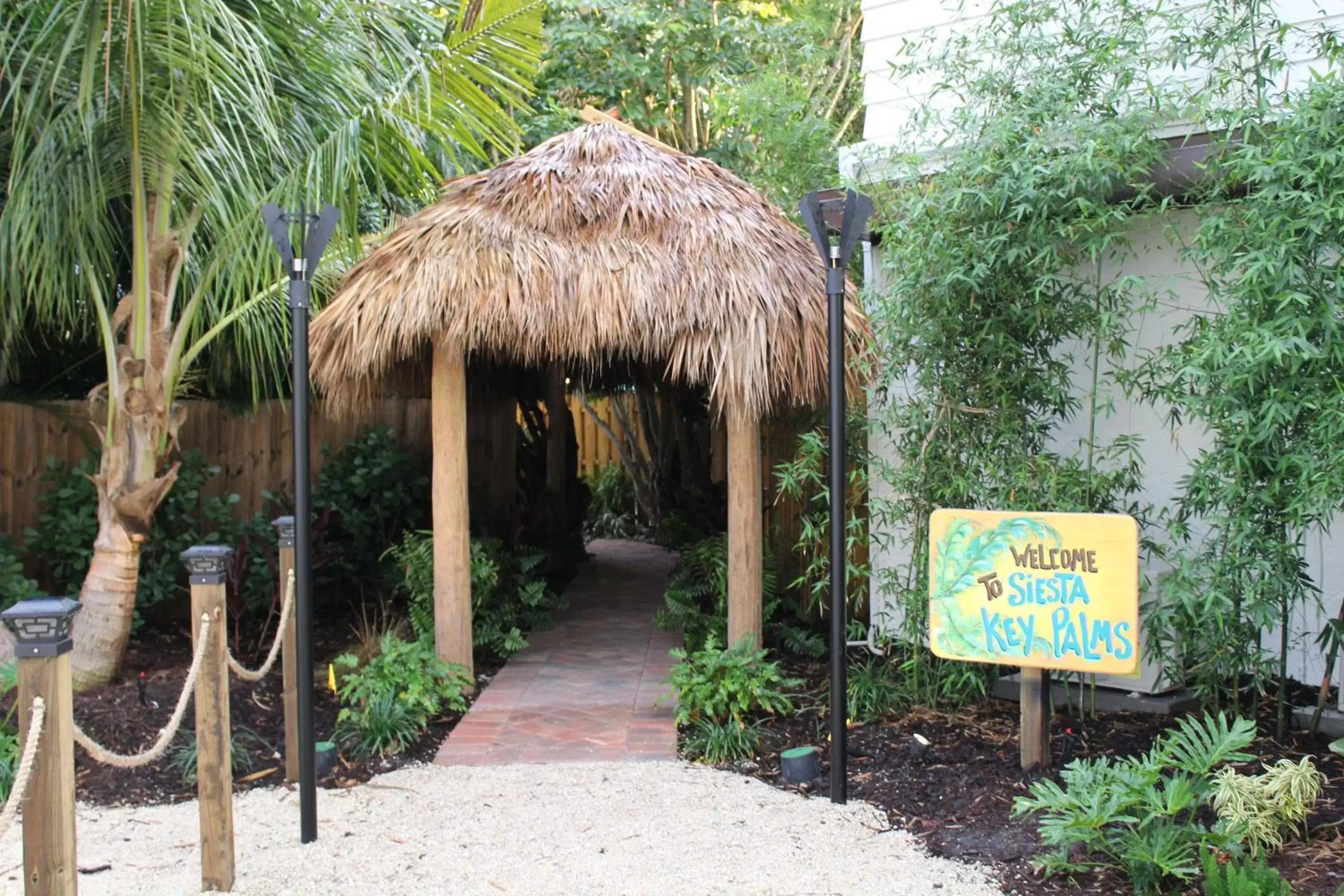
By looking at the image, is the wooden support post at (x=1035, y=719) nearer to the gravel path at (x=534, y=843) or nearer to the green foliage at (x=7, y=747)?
the gravel path at (x=534, y=843)

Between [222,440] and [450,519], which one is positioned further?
[222,440]

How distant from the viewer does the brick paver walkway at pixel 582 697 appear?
217 inches

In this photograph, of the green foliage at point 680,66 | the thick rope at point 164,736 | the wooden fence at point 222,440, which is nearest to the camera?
the thick rope at point 164,736

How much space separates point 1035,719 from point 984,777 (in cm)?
36

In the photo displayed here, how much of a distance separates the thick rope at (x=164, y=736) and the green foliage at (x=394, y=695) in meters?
1.55

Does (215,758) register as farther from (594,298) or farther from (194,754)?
(594,298)

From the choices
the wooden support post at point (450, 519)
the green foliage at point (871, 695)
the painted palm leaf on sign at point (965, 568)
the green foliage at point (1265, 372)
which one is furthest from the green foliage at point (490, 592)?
the green foliage at point (1265, 372)

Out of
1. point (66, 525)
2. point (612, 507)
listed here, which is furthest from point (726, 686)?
point (612, 507)

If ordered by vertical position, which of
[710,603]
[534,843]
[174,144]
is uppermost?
[174,144]

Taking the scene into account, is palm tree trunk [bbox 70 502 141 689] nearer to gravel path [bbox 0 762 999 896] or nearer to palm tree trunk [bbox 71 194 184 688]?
palm tree trunk [bbox 71 194 184 688]

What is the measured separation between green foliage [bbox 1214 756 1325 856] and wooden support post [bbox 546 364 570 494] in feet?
25.7

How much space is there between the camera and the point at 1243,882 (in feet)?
10.7

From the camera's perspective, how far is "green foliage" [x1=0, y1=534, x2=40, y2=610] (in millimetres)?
6168

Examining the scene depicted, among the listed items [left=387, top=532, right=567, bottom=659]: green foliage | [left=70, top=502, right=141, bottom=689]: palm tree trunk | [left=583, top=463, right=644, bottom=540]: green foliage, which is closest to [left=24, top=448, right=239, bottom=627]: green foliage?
[left=70, top=502, right=141, bottom=689]: palm tree trunk
